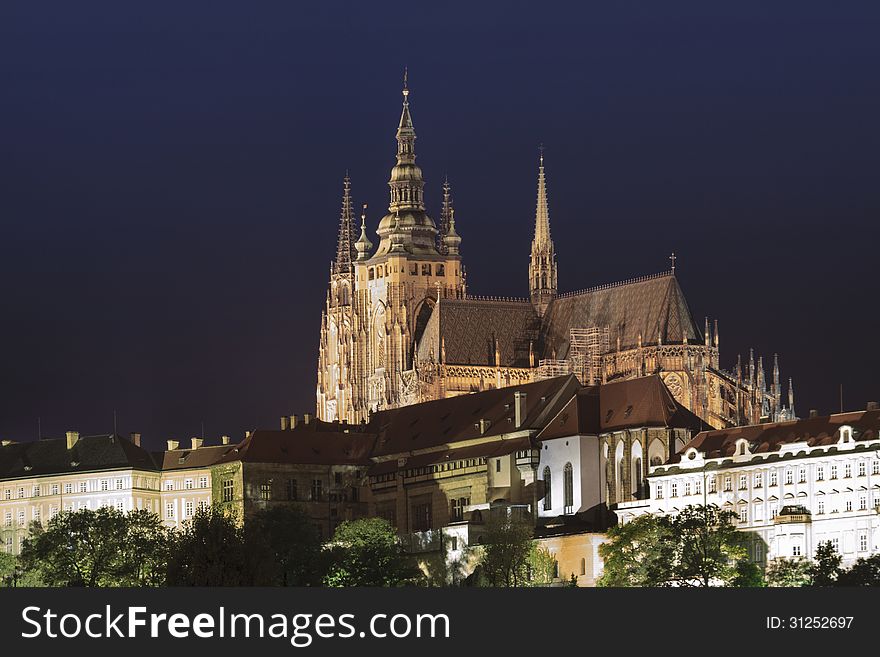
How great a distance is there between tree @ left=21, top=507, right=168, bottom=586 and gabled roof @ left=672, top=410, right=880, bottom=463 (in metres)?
31.7

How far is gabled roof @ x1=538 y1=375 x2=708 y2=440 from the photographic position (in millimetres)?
185875

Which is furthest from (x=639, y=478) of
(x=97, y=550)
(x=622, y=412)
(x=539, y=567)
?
(x=97, y=550)

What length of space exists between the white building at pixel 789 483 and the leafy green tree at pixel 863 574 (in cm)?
717

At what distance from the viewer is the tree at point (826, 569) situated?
155375 mm

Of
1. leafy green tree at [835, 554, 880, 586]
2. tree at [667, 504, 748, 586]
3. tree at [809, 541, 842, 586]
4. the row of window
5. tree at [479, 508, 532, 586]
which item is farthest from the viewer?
tree at [479, 508, 532, 586]

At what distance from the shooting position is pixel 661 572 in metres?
158

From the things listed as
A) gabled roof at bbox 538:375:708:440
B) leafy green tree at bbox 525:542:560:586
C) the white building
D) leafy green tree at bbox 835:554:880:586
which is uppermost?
gabled roof at bbox 538:375:708:440

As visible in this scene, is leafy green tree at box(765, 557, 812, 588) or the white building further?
the white building

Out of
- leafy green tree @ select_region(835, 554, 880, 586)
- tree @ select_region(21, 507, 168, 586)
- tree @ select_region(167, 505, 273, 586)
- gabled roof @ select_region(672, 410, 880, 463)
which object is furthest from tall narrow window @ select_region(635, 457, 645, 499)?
tree @ select_region(167, 505, 273, 586)

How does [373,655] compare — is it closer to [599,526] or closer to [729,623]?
[729,623]

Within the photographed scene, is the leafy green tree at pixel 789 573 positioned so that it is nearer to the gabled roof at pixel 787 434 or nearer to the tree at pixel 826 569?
the tree at pixel 826 569

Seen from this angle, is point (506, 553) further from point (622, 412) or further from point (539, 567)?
point (622, 412)

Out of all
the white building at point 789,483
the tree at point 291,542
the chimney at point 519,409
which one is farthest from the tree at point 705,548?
the chimney at point 519,409

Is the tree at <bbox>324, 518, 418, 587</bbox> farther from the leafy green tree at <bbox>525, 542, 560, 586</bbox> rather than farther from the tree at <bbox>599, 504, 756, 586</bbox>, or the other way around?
the tree at <bbox>599, 504, 756, 586</bbox>
